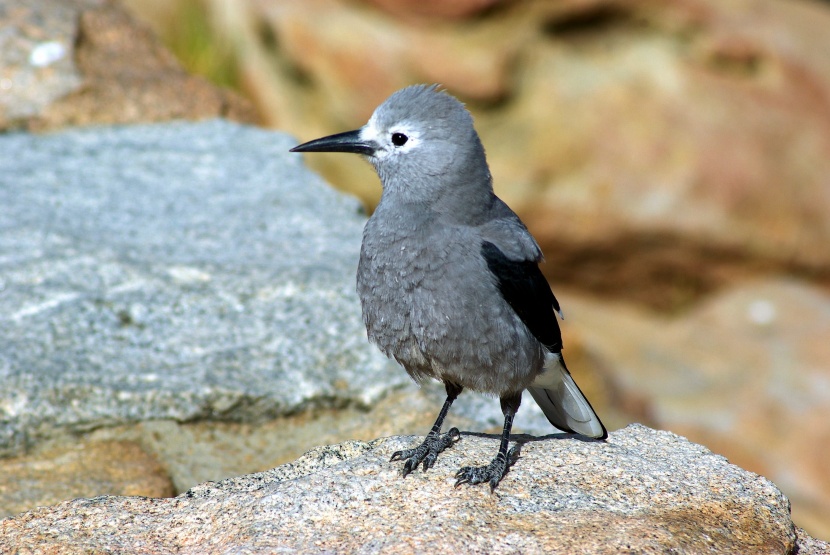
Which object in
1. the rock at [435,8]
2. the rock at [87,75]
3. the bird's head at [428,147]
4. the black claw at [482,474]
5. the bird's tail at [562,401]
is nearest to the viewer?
the black claw at [482,474]

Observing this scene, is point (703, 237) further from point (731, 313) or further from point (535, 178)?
point (535, 178)

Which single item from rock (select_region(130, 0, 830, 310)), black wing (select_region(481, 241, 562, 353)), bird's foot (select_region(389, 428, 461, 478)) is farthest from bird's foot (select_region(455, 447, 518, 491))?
rock (select_region(130, 0, 830, 310))

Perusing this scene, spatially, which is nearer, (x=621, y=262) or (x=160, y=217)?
(x=160, y=217)

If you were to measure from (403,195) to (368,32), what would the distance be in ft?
18.3

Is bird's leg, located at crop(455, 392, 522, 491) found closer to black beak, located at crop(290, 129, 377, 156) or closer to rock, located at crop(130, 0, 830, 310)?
black beak, located at crop(290, 129, 377, 156)

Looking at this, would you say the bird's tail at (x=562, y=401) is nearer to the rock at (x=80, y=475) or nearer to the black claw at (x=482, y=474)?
the black claw at (x=482, y=474)

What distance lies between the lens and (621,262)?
894 centimetres

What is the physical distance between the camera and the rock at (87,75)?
5.54 metres

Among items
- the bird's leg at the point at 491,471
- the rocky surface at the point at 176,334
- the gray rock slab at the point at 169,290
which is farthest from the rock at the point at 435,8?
the bird's leg at the point at 491,471

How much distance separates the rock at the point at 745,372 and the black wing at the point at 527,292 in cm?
347

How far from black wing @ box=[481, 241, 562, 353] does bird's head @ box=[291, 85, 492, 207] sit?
29cm

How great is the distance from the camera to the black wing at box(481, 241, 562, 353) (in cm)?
339

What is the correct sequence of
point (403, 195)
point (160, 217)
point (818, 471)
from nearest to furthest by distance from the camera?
1. point (403, 195)
2. point (160, 217)
3. point (818, 471)

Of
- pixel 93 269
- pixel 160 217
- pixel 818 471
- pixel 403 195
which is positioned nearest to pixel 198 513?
pixel 403 195
